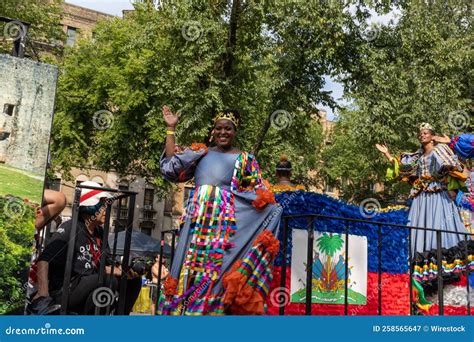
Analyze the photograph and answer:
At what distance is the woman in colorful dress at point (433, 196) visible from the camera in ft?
18.9

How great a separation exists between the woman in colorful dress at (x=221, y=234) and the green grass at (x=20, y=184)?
136 cm

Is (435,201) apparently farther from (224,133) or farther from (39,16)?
(39,16)

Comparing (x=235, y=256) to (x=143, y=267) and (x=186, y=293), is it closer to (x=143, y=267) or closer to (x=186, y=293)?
(x=186, y=293)

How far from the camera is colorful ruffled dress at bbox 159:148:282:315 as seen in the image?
3.87 m

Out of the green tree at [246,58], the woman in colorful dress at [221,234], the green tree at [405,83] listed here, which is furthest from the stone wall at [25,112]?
the green tree at [405,83]

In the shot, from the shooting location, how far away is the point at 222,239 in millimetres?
4062

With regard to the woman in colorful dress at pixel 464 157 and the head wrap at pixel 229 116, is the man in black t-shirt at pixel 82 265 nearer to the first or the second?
the head wrap at pixel 229 116

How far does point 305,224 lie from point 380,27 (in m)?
9.87

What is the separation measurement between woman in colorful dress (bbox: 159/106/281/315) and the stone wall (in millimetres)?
1367

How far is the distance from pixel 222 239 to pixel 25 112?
1.70m

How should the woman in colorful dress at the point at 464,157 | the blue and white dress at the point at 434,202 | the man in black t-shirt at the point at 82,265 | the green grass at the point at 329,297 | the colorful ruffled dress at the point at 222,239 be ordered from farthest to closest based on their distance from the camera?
the woman in colorful dress at the point at 464,157 → the blue and white dress at the point at 434,202 → the green grass at the point at 329,297 → the man in black t-shirt at the point at 82,265 → the colorful ruffled dress at the point at 222,239

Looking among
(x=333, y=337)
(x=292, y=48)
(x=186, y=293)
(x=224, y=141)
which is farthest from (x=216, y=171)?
(x=292, y=48)

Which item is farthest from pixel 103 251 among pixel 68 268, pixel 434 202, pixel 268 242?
pixel 434 202

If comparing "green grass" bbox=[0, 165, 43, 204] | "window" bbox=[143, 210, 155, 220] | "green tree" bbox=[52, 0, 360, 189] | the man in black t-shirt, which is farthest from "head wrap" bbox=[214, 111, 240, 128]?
"window" bbox=[143, 210, 155, 220]
